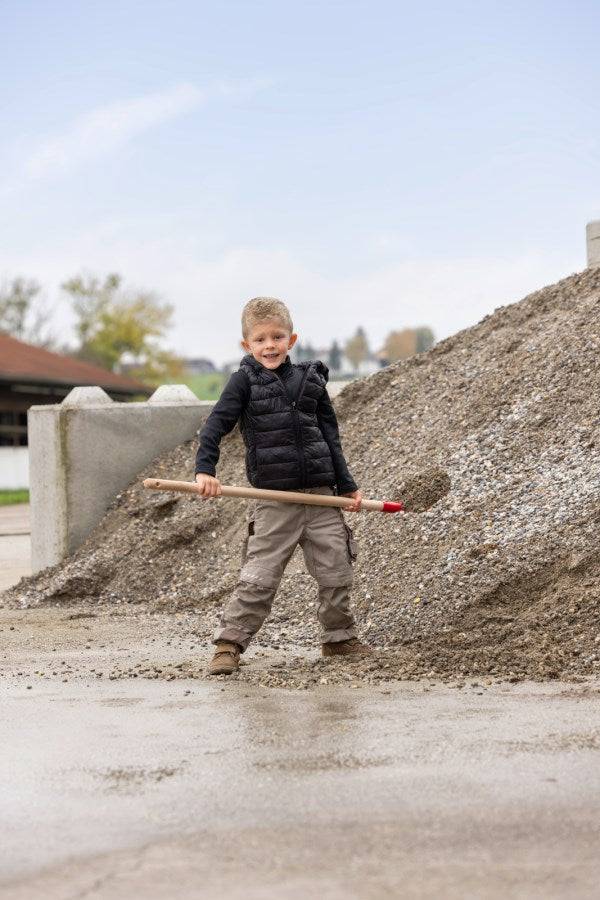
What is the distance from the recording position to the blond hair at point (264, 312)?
645 centimetres

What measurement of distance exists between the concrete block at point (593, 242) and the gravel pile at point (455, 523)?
1.68ft

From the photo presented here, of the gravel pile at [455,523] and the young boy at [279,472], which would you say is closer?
the young boy at [279,472]

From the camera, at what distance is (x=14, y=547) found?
18109 millimetres

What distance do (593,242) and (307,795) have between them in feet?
25.9

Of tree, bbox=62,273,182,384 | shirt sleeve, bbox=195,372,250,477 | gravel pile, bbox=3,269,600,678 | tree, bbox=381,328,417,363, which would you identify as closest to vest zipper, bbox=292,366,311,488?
shirt sleeve, bbox=195,372,250,477

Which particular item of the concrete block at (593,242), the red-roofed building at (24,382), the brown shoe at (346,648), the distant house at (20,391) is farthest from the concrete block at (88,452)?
the distant house at (20,391)

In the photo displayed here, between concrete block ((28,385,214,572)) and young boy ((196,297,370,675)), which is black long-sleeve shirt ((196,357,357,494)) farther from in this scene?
concrete block ((28,385,214,572))

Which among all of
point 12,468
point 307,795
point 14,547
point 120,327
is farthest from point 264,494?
point 120,327

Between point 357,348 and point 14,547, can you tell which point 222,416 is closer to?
point 14,547

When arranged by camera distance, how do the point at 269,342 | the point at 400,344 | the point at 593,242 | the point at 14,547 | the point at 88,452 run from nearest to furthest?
the point at 269,342 → the point at 593,242 → the point at 88,452 → the point at 14,547 → the point at 400,344

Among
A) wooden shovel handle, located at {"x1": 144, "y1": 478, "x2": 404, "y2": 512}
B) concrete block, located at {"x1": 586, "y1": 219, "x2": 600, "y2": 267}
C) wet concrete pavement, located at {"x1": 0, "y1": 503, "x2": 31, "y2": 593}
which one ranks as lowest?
wet concrete pavement, located at {"x1": 0, "y1": 503, "x2": 31, "y2": 593}

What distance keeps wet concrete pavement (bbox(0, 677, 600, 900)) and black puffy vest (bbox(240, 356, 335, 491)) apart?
119cm

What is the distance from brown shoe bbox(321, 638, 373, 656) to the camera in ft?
21.9

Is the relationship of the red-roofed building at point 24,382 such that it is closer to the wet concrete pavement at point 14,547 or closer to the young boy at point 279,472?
the wet concrete pavement at point 14,547
